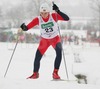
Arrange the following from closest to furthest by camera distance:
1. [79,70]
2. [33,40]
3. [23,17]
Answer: [79,70]
[33,40]
[23,17]

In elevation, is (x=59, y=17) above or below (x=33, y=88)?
above

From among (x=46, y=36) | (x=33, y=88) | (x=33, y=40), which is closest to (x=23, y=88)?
(x=33, y=88)

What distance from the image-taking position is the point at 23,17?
8831cm

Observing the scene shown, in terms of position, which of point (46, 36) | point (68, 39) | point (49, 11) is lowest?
point (68, 39)

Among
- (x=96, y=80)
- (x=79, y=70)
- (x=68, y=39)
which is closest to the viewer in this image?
(x=96, y=80)

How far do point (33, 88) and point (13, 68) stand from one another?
10.4 m

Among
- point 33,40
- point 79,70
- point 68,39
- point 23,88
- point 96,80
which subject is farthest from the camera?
point 68,39

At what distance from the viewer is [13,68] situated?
1709 centimetres

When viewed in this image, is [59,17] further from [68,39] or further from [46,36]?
[68,39]

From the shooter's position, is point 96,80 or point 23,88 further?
Result: point 96,80

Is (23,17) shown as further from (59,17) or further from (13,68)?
(59,17)

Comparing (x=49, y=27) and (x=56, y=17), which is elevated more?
(x=56, y=17)

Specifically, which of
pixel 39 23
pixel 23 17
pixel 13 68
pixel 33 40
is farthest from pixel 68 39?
pixel 23 17

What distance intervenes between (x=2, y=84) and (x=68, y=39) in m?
34.3
